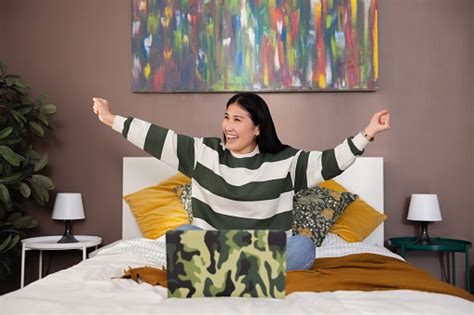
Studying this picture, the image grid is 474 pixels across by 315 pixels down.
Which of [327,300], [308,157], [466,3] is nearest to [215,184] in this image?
[308,157]

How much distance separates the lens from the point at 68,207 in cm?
343

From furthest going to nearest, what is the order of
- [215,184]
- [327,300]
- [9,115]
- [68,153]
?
[68,153] < [9,115] < [215,184] < [327,300]

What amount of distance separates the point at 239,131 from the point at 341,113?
1376mm

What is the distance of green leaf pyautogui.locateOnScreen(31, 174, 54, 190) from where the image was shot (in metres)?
A: 3.44

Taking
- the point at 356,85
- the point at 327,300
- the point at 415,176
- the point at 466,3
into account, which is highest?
the point at 466,3

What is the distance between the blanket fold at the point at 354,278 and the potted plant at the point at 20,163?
62.1 inches

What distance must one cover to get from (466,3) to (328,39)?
904 mm

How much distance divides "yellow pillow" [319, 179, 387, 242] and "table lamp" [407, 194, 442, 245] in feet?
0.57

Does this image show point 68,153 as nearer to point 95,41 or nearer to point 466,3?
point 95,41

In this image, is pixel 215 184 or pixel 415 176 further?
pixel 415 176

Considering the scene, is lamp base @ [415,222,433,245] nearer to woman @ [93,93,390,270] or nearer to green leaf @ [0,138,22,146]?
woman @ [93,93,390,270]

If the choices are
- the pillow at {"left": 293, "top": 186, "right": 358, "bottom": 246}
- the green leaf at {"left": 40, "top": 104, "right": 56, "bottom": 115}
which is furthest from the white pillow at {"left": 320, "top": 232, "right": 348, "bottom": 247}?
the green leaf at {"left": 40, "top": 104, "right": 56, "bottom": 115}

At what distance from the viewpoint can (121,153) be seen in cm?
371

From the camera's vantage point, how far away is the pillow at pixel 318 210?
2.96m
